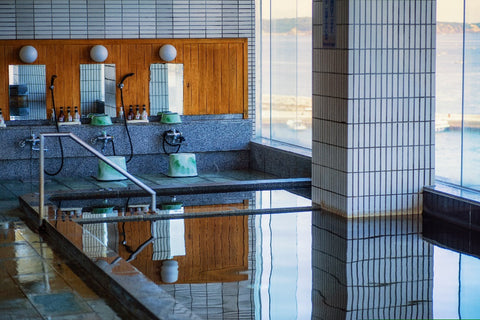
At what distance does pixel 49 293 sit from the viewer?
219 inches

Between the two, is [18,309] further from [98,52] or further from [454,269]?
[98,52]

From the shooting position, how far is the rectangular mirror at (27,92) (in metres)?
11.2

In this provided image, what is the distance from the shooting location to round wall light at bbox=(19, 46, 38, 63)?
1105 centimetres

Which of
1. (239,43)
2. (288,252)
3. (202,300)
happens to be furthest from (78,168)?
(202,300)

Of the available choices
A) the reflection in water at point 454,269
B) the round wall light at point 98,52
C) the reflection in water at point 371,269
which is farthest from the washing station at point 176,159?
the reflection in water at point 454,269

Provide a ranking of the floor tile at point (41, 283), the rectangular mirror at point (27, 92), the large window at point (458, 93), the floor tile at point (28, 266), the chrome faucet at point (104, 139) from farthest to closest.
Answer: the chrome faucet at point (104, 139) → the rectangular mirror at point (27, 92) → the large window at point (458, 93) → the floor tile at point (28, 266) → the floor tile at point (41, 283)

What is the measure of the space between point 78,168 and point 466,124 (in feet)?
17.8

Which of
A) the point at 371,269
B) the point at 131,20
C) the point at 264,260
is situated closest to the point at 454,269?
the point at 371,269

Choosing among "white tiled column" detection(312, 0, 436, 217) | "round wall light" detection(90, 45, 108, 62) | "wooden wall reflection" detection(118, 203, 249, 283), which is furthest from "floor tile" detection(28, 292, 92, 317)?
"round wall light" detection(90, 45, 108, 62)

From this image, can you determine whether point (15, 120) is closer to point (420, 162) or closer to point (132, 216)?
point (132, 216)

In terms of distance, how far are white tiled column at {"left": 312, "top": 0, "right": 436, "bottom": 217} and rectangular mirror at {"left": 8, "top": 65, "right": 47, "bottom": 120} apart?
464 centimetres

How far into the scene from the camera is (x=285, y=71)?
12.2 metres

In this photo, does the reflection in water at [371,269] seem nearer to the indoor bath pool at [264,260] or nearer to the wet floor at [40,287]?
the indoor bath pool at [264,260]

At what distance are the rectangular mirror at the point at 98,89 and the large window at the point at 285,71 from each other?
242 cm
